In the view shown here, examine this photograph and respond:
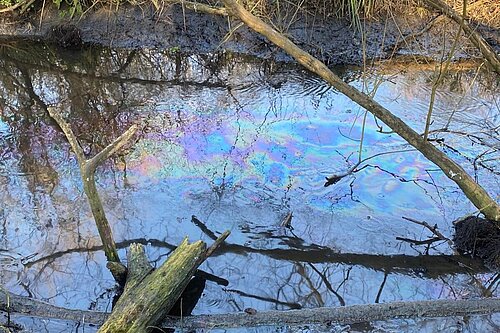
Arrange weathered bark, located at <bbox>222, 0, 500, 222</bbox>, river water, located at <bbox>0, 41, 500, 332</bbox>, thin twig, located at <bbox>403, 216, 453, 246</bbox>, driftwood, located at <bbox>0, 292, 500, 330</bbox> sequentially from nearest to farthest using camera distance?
driftwood, located at <bbox>0, 292, 500, 330</bbox> → river water, located at <bbox>0, 41, 500, 332</bbox> → weathered bark, located at <bbox>222, 0, 500, 222</bbox> → thin twig, located at <bbox>403, 216, 453, 246</bbox>

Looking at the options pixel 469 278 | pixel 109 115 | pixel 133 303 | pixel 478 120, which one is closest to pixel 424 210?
pixel 469 278

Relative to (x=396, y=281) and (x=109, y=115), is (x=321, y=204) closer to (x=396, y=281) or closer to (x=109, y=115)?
(x=396, y=281)

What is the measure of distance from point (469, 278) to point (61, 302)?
2.52 meters

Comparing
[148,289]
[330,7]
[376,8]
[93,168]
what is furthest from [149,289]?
[376,8]

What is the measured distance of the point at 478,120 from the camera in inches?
209

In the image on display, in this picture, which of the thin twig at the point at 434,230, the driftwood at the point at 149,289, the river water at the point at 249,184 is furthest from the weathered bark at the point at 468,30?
the driftwood at the point at 149,289

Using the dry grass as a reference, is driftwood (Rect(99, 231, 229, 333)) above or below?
below

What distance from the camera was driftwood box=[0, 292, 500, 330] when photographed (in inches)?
115

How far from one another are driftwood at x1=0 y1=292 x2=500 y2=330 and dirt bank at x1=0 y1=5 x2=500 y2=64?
4501 mm

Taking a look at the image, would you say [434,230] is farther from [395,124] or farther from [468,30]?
[468,30]

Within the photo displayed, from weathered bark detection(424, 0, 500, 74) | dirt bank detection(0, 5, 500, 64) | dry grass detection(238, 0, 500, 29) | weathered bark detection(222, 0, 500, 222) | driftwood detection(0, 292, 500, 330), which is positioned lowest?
driftwood detection(0, 292, 500, 330)

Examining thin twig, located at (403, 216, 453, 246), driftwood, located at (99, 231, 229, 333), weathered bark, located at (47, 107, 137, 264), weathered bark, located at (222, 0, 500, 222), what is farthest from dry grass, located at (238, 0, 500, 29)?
driftwood, located at (99, 231, 229, 333)

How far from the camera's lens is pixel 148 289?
9.32 ft

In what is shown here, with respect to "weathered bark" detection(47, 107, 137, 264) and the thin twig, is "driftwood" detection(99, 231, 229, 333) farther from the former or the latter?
the thin twig
